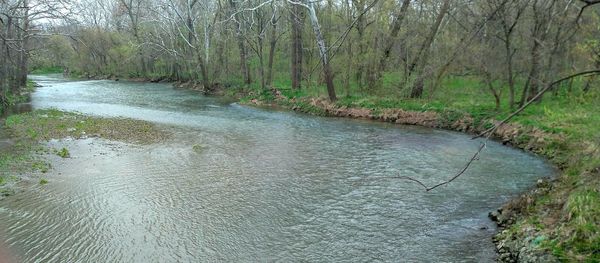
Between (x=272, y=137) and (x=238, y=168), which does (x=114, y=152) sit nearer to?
(x=238, y=168)

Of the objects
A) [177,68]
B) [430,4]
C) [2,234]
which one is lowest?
[2,234]

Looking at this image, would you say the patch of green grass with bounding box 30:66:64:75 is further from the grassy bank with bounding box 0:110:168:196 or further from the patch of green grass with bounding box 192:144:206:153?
the patch of green grass with bounding box 192:144:206:153

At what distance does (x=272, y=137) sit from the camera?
708 inches

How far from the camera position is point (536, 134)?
15.4 metres

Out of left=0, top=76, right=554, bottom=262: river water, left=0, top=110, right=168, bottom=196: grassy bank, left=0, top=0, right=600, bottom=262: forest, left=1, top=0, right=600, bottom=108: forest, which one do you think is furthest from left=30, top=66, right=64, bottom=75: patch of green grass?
left=0, top=76, right=554, bottom=262: river water

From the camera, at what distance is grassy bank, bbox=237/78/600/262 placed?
673 centimetres

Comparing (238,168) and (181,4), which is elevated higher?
(181,4)

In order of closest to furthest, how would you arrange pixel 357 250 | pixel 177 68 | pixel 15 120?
pixel 357 250 < pixel 15 120 < pixel 177 68

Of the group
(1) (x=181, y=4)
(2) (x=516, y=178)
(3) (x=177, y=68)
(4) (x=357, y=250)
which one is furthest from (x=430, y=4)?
(3) (x=177, y=68)

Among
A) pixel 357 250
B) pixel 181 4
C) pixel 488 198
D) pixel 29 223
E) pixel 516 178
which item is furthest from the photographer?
pixel 181 4

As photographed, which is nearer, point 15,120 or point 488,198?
point 488,198

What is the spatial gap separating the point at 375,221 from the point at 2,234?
24.1 ft

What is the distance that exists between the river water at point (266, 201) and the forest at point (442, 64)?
159 cm

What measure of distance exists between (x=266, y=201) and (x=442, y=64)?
14.7 metres
